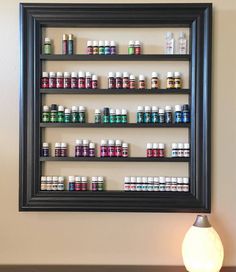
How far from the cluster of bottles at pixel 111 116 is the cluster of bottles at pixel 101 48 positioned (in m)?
0.25

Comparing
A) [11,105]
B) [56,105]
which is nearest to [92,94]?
[56,105]

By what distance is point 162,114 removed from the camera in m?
1.46

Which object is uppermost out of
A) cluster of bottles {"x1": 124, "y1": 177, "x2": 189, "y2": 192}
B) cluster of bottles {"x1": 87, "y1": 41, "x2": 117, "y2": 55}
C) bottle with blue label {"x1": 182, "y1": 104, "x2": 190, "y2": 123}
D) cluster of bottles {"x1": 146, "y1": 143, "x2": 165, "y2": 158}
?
cluster of bottles {"x1": 87, "y1": 41, "x2": 117, "y2": 55}

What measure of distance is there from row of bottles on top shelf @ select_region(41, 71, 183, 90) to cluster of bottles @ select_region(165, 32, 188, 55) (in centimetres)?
10

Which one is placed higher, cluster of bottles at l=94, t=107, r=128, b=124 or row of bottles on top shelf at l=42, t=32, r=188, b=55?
row of bottles on top shelf at l=42, t=32, r=188, b=55

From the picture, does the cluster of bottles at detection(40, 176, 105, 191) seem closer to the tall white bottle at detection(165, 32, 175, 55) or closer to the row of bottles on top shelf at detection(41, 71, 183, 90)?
the row of bottles on top shelf at detection(41, 71, 183, 90)

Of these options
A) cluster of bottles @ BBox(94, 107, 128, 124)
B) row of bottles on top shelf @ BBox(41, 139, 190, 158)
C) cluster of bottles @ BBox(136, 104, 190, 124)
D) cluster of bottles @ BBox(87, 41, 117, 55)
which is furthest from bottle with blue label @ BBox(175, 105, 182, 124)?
cluster of bottles @ BBox(87, 41, 117, 55)

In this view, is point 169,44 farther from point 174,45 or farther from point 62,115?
point 62,115

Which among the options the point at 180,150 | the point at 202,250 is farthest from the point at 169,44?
the point at 202,250

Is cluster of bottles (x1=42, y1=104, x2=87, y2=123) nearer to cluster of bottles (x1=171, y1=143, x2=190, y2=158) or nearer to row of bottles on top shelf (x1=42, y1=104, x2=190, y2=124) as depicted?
row of bottles on top shelf (x1=42, y1=104, x2=190, y2=124)

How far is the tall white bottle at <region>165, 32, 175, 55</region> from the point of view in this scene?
1.47 meters

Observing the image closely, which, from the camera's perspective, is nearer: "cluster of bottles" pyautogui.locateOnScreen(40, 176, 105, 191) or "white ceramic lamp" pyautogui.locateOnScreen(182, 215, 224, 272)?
"white ceramic lamp" pyautogui.locateOnScreen(182, 215, 224, 272)

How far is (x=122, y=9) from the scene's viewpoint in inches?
55.9

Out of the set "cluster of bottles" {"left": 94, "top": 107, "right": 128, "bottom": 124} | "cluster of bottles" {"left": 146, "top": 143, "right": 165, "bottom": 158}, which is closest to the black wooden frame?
"cluster of bottles" {"left": 146, "top": 143, "right": 165, "bottom": 158}
